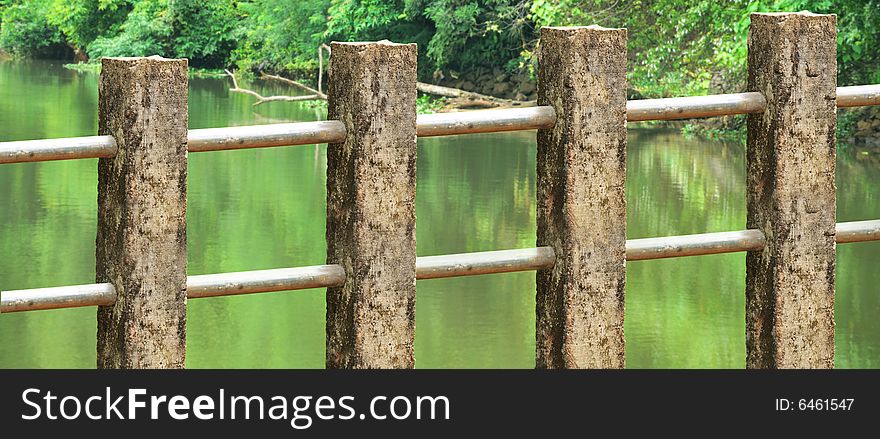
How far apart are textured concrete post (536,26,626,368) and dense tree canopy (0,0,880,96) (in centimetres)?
1250

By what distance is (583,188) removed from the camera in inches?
175

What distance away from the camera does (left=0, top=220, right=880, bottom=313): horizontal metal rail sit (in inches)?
162

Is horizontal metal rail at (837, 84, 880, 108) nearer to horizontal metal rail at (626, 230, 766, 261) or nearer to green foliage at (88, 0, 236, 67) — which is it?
horizontal metal rail at (626, 230, 766, 261)

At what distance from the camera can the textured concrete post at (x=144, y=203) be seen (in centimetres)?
406

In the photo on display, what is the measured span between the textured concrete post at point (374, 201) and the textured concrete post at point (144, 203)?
0.40 metres

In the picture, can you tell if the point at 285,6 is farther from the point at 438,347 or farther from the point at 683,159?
the point at 438,347

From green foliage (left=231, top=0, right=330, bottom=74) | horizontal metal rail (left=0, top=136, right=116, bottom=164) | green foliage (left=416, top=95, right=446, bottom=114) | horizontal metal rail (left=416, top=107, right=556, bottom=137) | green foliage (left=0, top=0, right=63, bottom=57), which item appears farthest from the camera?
green foliage (left=0, top=0, right=63, bottom=57)

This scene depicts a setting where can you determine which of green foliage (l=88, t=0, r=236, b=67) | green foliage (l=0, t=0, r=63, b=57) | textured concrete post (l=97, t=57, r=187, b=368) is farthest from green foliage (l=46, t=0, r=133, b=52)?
textured concrete post (l=97, t=57, r=187, b=368)

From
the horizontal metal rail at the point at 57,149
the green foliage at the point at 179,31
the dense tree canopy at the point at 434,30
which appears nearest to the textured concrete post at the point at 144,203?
the horizontal metal rail at the point at 57,149

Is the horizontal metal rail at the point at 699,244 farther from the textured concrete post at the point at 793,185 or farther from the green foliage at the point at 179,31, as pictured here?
the green foliage at the point at 179,31

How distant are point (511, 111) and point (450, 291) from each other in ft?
24.7

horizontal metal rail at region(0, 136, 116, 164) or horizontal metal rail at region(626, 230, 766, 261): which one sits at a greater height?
horizontal metal rail at region(0, 136, 116, 164)

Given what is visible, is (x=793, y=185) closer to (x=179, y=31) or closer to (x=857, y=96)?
(x=857, y=96)

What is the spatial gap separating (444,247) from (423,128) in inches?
367
